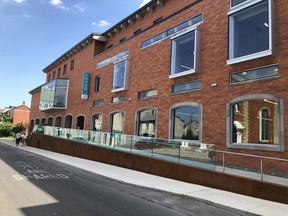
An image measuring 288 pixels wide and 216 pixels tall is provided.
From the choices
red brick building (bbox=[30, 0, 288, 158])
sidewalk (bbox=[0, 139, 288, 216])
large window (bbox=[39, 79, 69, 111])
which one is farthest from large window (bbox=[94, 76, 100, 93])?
sidewalk (bbox=[0, 139, 288, 216])

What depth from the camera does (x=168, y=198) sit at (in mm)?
8328

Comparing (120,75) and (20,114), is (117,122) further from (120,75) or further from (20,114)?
(20,114)

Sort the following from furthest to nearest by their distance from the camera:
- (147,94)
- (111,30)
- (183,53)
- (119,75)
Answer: (111,30)
(119,75)
(147,94)
(183,53)

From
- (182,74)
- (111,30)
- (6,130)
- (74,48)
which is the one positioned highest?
(111,30)

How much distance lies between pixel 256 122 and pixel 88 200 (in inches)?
330

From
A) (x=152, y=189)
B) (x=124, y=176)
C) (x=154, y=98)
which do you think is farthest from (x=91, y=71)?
(x=152, y=189)

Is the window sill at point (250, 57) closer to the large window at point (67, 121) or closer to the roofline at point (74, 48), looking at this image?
the roofline at point (74, 48)

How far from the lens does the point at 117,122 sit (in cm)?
2298

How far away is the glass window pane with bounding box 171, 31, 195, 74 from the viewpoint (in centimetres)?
1634

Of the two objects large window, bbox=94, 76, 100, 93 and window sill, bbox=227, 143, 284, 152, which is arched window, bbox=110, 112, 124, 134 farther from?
window sill, bbox=227, 143, 284, 152

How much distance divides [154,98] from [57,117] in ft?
70.2

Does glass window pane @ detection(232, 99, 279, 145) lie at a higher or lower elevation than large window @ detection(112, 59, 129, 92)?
lower

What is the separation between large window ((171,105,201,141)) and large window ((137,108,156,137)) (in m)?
1.94

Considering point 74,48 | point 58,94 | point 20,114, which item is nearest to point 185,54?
point 74,48
